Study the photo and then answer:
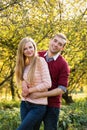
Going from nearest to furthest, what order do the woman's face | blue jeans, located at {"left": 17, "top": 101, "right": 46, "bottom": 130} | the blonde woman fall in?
blue jeans, located at {"left": 17, "top": 101, "right": 46, "bottom": 130}
the blonde woman
the woman's face

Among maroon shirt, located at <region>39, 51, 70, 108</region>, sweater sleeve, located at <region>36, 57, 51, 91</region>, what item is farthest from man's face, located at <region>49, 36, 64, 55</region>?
sweater sleeve, located at <region>36, 57, 51, 91</region>

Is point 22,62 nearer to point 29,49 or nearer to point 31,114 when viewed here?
point 29,49

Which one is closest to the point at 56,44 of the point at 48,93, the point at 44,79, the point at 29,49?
the point at 29,49

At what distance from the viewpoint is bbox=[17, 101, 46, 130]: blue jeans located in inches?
195

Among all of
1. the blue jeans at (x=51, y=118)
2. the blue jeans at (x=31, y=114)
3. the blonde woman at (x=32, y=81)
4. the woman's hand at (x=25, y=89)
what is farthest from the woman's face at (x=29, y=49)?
the blue jeans at (x=51, y=118)

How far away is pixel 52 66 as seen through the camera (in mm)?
5246

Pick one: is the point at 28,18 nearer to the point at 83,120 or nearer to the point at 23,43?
the point at 83,120

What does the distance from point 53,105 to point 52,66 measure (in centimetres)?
52

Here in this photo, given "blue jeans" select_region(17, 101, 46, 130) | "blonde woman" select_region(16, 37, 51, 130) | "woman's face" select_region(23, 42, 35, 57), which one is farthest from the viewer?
"woman's face" select_region(23, 42, 35, 57)

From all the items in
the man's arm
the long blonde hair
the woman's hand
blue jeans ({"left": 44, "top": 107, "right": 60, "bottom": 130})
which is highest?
the long blonde hair

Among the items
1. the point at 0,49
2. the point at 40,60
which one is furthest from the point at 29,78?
the point at 0,49

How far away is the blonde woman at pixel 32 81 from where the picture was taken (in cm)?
506

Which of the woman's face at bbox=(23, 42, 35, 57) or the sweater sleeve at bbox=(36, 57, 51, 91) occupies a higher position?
the woman's face at bbox=(23, 42, 35, 57)

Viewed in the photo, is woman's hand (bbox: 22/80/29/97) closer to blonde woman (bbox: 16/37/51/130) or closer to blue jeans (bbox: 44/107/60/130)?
blonde woman (bbox: 16/37/51/130)
